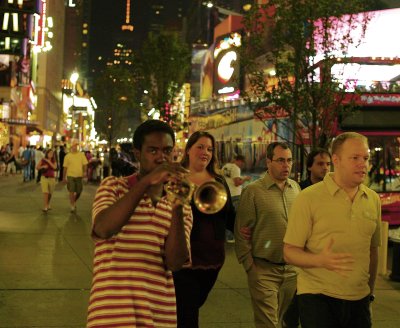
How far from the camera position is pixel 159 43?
1405 inches

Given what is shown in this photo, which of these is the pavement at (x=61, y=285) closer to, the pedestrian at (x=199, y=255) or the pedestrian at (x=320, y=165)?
the pedestrian at (x=320, y=165)

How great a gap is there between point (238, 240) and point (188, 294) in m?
0.80

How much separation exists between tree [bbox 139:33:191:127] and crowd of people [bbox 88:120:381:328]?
3045cm

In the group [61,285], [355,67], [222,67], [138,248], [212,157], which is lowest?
[61,285]

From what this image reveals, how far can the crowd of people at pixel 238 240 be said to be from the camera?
2.87 meters

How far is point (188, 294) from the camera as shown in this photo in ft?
14.3

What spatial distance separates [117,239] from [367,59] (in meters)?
12.4

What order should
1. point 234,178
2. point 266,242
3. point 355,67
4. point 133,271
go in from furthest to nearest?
point 355,67, point 234,178, point 266,242, point 133,271

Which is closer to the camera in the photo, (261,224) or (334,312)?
(334,312)

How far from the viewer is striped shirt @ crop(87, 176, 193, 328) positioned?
9.37 feet

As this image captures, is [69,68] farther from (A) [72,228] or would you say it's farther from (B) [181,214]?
(B) [181,214]

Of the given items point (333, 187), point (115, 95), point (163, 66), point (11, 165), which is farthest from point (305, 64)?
point (115, 95)

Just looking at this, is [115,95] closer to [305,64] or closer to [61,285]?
[305,64]

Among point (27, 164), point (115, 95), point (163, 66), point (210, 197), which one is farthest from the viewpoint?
point (115, 95)
